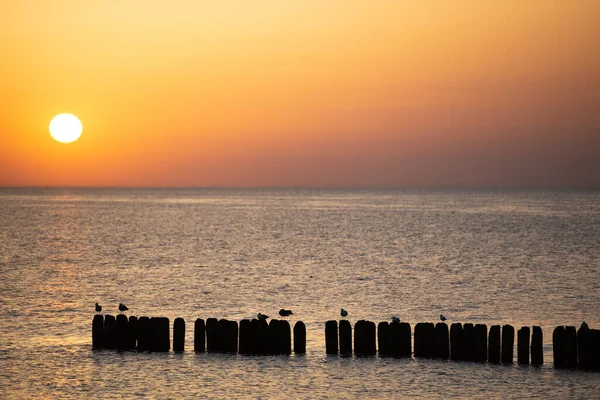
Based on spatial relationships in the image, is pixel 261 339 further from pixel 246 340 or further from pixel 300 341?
pixel 300 341

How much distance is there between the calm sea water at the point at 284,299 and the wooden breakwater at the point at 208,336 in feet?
1.68

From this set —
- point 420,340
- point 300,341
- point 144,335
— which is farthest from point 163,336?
point 420,340

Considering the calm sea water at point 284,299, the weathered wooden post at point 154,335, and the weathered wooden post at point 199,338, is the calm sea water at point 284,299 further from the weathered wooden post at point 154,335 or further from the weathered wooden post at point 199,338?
the weathered wooden post at point 154,335

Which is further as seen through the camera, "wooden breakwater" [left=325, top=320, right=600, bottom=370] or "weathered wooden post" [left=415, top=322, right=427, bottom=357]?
"weathered wooden post" [left=415, top=322, right=427, bottom=357]

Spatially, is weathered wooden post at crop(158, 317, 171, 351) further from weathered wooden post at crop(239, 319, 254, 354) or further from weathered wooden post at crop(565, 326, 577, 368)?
weathered wooden post at crop(565, 326, 577, 368)

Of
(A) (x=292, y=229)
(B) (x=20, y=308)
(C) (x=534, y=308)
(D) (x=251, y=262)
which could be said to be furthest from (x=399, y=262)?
(A) (x=292, y=229)

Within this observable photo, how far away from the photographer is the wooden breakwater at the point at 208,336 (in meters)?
26.1

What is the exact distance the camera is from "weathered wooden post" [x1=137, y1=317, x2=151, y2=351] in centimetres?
2666

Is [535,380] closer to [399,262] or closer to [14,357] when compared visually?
[14,357]

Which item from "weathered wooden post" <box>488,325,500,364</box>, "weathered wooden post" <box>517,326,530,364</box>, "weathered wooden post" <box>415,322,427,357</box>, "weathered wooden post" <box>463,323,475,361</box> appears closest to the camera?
"weathered wooden post" <box>517,326,530,364</box>

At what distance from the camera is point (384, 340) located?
25781mm

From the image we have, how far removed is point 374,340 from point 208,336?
5376mm

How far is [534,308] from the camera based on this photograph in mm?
37625

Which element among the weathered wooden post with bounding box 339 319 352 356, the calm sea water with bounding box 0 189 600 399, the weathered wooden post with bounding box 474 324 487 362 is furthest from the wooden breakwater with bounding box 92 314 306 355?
the weathered wooden post with bounding box 474 324 487 362
